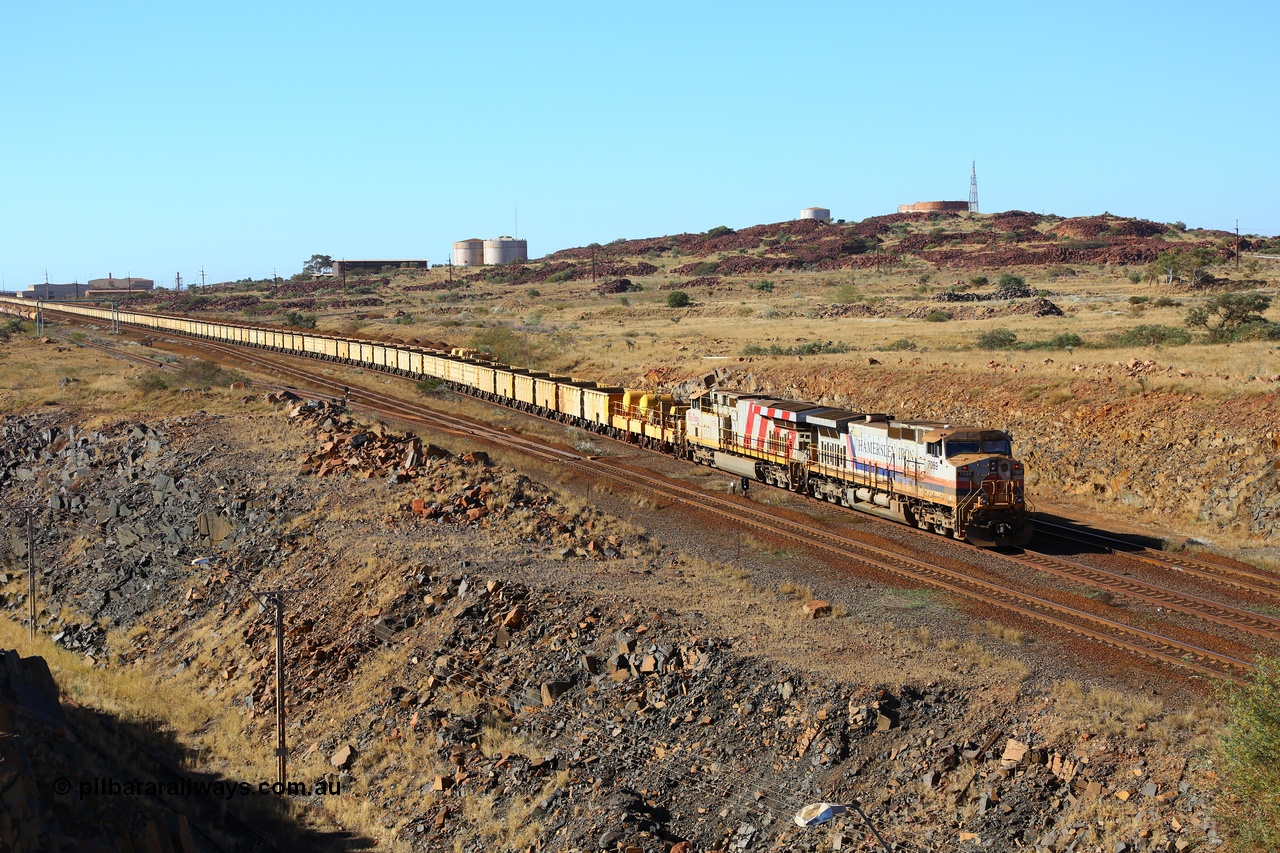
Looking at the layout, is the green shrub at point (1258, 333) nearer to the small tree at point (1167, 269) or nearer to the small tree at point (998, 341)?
the small tree at point (998, 341)

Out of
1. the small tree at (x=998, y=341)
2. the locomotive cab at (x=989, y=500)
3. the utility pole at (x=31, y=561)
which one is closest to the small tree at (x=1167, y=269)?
the small tree at (x=998, y=341)

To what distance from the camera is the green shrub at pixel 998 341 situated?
191 ft

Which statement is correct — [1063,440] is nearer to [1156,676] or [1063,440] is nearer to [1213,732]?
[1156,676]

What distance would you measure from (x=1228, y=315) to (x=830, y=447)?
102 feet

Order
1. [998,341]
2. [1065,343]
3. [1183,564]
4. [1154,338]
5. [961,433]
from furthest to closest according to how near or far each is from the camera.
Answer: [998,341] < [1065,343] < [1154,338] < [961,433] < [1183,564]

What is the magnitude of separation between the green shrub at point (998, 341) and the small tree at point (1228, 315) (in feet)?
29.8

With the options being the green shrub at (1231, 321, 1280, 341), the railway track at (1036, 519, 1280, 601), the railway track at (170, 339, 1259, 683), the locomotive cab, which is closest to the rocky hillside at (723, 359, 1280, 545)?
the railway track at (1036, 519, 1280, 601)

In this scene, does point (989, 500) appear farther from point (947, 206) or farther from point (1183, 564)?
point (947, 206)

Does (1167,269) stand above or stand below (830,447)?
above

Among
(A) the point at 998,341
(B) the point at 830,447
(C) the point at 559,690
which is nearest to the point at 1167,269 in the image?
(A) the point at 998,341

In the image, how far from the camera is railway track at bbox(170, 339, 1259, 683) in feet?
70.6

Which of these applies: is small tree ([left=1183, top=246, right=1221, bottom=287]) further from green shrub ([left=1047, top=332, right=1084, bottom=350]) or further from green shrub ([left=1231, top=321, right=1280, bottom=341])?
green shrub ([left=1047, top=332, right=1084, bottom=350])

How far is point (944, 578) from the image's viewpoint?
89.0ft

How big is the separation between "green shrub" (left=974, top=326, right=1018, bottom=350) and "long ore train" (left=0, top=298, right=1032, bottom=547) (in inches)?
726
